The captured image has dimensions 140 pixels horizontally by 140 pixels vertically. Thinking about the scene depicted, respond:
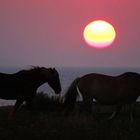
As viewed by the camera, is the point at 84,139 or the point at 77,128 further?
the point at 77,128

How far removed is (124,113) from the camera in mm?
14203

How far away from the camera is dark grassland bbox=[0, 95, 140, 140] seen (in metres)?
9.40

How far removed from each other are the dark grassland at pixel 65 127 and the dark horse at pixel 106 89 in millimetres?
442

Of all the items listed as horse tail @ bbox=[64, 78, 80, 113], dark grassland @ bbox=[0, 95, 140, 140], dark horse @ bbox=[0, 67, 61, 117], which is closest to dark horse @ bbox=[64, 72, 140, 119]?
horse tail @ bbox=[64, 78, 80, 113]

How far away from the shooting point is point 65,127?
10625 mm

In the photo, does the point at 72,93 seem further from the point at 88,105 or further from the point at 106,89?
the point at 106,89

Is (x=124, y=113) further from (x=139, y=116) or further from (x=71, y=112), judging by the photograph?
(x=71, y=112)

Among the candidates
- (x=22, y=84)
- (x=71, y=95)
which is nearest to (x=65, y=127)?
(x=22, y=84)

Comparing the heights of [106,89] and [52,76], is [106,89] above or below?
below

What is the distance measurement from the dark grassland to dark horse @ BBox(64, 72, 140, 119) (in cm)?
44

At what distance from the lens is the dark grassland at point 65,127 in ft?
30.8

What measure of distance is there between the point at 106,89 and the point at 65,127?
10.7 ft

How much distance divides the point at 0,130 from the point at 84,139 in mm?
2012

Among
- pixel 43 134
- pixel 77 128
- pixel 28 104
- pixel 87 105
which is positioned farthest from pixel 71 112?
pixel 43 134
